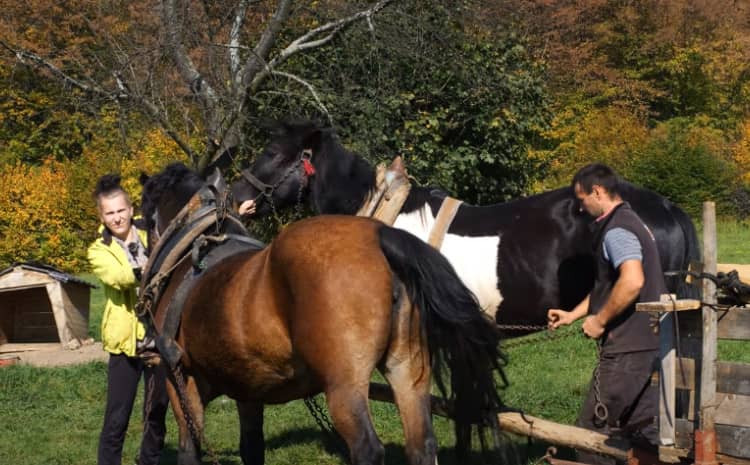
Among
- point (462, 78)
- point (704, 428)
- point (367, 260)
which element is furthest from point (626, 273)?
point (462, 78)

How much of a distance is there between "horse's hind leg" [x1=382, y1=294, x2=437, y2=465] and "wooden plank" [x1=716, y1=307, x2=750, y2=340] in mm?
1310

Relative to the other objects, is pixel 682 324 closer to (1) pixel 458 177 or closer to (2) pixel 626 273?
(2) pixel 626 273

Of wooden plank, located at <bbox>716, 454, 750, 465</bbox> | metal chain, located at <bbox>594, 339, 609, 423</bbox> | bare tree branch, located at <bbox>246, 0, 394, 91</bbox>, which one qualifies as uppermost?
bare tree branch, located at <bbox>246, 0, 394, 91</bbox>

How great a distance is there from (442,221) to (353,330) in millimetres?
1990

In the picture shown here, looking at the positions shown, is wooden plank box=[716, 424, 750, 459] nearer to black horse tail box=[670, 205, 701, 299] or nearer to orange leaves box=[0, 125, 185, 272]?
black horse tail box=[670, 205, 701, 299]

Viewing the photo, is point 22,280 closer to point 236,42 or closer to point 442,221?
point 236,42

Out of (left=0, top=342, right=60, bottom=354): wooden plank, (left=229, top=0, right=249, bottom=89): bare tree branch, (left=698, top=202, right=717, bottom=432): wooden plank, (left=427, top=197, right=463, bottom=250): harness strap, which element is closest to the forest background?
(left=229, top=0, right=249, bottom=89): bare tree branch

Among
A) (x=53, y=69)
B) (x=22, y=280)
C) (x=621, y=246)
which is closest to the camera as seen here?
(x=621, y=246)

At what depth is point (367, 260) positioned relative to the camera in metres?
4.18

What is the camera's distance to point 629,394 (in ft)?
15.7

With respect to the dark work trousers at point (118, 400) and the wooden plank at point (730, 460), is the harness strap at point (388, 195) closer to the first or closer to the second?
the dark work trousers at point (118, 400)

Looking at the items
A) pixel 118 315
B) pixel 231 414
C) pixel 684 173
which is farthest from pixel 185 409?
pixel 684 173

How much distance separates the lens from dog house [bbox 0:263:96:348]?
38.4 ft

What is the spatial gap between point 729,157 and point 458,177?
58.5ft
